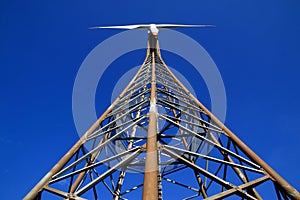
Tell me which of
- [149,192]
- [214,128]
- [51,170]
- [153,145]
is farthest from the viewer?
[214,128]

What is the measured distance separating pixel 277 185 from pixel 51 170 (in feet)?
15.1

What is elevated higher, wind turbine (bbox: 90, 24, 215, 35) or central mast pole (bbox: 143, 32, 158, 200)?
wind turbine (bbox: 90, 24, 215, 35)

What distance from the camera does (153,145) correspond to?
14.5 ft

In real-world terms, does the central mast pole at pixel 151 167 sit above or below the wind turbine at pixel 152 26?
below

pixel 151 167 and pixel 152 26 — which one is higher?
pixel 152 26

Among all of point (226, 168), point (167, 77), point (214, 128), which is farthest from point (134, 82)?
point (226, 168)

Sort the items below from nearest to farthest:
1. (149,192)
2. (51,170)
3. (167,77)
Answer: (149,192), (51,170), (167,77)

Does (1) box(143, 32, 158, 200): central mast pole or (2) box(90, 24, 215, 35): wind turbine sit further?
(2) box(90, 24, 215, 35): wind turbine

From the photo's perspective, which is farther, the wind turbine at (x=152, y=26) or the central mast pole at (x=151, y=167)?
the wind turbine at (x=152, y=26)

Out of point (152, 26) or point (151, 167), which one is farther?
point (152, 26)

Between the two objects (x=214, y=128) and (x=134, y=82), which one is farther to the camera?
(x=134, y=82)

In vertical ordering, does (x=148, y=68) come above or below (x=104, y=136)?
above

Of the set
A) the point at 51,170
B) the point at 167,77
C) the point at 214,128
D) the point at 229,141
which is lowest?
the point at 51,170

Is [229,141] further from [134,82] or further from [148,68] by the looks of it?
[148,68]
